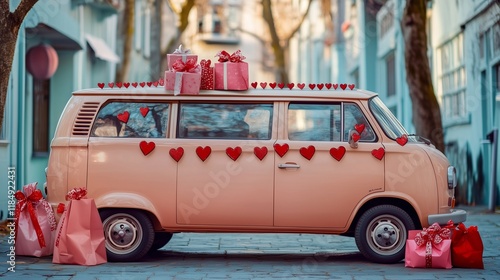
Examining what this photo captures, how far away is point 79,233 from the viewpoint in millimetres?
10406

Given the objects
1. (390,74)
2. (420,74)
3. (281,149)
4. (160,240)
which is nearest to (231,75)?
(281,149)

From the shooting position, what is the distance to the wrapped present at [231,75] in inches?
431

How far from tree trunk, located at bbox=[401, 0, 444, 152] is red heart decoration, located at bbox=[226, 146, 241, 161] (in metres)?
8.36

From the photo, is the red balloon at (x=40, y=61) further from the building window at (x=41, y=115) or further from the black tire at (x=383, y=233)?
the black tire at (x=383, y=233)

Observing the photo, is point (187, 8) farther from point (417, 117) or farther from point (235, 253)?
point (235, 253)

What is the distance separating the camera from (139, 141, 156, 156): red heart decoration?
10828mm

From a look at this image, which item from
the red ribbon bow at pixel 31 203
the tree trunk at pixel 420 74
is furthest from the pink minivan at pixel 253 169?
the tree trunk at pixel 420 74

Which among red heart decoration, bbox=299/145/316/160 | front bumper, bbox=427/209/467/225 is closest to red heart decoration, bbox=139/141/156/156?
red heart decoration, bbox=299/145/316/160

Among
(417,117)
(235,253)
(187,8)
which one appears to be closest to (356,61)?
(187,8)

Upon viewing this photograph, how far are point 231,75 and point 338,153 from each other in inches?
55.9

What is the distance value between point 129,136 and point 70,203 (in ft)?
3.38

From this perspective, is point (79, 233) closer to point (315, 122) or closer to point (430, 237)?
point (315, 122)

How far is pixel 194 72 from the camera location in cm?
1090

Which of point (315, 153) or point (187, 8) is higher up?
point (187, 8)
